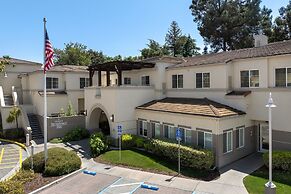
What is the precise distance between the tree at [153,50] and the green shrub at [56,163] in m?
43.2

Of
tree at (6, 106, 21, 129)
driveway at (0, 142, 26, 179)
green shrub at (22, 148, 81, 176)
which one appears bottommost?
driveway at (0, 142, 26, 179)

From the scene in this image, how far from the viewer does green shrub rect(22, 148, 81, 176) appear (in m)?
16.4

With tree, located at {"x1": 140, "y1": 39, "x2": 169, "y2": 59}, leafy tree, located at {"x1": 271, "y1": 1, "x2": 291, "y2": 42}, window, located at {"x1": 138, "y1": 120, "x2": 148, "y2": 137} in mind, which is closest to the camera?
window, located at {"x1": 138, "y1": 120, "x2": 148, "y2": 137}

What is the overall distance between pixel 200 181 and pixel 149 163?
4.58 m

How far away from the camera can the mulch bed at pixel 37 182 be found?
14.4 meters

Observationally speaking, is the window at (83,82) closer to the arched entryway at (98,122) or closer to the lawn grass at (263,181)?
the arched entryway at (98,122)

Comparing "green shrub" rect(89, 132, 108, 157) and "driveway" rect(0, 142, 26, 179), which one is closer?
"driveway" rect(0, 142, 26, 179)

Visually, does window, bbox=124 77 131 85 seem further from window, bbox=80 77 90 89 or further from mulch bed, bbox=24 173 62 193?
mulch bed, bbox=24 173 62 193

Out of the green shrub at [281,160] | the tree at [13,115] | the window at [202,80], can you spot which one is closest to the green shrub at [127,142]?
the window at [202,80]

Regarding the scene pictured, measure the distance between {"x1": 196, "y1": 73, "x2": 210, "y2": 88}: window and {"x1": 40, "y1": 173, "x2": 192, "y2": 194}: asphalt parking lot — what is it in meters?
11.6

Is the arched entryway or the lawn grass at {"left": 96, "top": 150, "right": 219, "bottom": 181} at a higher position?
the arched entryway

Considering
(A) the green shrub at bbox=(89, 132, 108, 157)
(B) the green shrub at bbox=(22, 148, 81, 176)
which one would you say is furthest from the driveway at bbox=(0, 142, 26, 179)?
(A) the green shrub at bbox=(89, 132, 108, 157)

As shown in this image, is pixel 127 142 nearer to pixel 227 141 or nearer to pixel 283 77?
pixel 227 141

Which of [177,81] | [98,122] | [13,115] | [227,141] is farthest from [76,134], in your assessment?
[227,141]
